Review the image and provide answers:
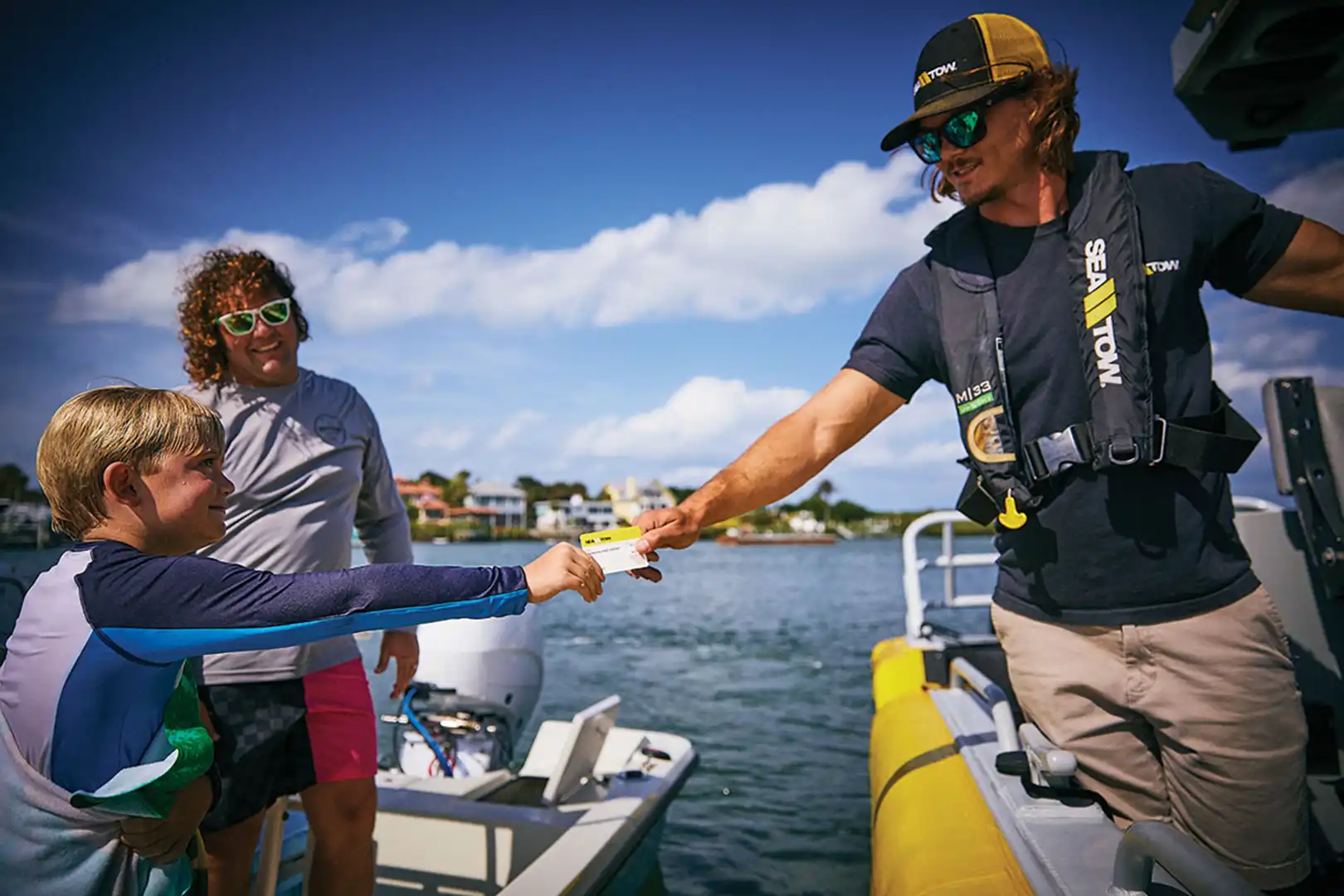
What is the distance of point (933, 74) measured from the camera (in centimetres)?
214

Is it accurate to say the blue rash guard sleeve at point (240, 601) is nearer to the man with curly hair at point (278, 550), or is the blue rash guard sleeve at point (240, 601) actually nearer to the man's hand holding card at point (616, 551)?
the man's hand holding card at point (616, 551)

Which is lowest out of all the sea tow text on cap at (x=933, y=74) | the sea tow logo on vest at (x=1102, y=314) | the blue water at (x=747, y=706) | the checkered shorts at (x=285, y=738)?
the blue water at (x=747, y=706)

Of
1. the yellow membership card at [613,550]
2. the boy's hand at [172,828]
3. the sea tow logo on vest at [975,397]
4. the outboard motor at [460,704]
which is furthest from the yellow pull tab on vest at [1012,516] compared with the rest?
the outboard motor at [460,704]

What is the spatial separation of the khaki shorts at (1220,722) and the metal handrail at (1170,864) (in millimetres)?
470

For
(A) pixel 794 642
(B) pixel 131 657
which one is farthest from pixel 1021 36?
(A) pixel 794 642

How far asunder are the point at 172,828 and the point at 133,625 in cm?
45

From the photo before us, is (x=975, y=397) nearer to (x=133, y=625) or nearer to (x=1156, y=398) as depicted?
(x=1156, y=398)

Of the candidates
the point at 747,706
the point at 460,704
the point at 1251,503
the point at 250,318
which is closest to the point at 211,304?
the point at 250,318

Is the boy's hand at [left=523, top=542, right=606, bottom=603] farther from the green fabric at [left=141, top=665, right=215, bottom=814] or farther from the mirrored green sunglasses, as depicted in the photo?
the mirrored green sunglasses

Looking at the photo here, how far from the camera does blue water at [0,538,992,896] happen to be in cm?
614

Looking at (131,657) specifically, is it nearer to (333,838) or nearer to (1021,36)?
(333,838)

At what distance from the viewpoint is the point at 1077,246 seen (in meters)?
2.05

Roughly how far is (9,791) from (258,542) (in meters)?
1.12

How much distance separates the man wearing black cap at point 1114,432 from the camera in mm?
1928
